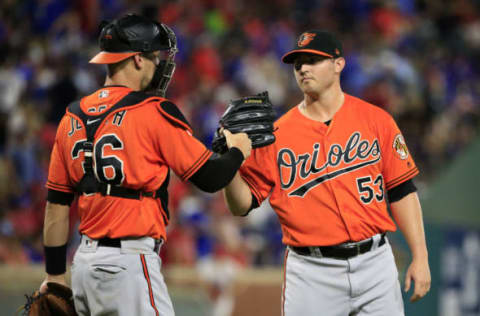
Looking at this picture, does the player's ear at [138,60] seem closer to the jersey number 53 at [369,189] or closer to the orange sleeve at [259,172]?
the orange sleeve at [259,172]

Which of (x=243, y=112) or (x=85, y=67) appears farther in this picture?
(x=85, y=67)

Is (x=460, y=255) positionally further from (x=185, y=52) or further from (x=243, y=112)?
(x=185, y=52)

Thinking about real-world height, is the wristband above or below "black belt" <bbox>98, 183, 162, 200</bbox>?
below

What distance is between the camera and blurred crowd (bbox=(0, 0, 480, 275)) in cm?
683

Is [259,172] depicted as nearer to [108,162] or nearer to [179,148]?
[179,148]

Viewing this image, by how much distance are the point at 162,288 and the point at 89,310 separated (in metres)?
0.35

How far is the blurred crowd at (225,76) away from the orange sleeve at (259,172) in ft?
9.88

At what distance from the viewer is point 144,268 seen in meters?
2.90

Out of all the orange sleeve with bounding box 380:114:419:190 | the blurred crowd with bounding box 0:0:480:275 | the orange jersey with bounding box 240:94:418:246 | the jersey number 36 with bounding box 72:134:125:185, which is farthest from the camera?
the blurred crowd with bounding box 0:0:480:275

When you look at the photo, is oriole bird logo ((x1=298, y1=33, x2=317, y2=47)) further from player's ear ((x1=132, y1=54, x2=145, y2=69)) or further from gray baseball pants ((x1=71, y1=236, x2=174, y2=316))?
gray baseball pants ((x1=71, y1=236, x2=174, y2=316))

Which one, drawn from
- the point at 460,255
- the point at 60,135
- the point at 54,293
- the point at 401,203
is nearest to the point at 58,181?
the point at 60,135

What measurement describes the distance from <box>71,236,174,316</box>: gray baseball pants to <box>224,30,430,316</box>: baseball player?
1.96 feet

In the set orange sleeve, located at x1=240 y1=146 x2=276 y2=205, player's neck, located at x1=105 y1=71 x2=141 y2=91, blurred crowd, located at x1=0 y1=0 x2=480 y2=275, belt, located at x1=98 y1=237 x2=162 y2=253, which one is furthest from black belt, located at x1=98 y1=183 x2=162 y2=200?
blurred crowd, located at x1=0 y1=0 x2=480 y2=275

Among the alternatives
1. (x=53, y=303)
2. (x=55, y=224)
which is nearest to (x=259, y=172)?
(x=55, y=224)
